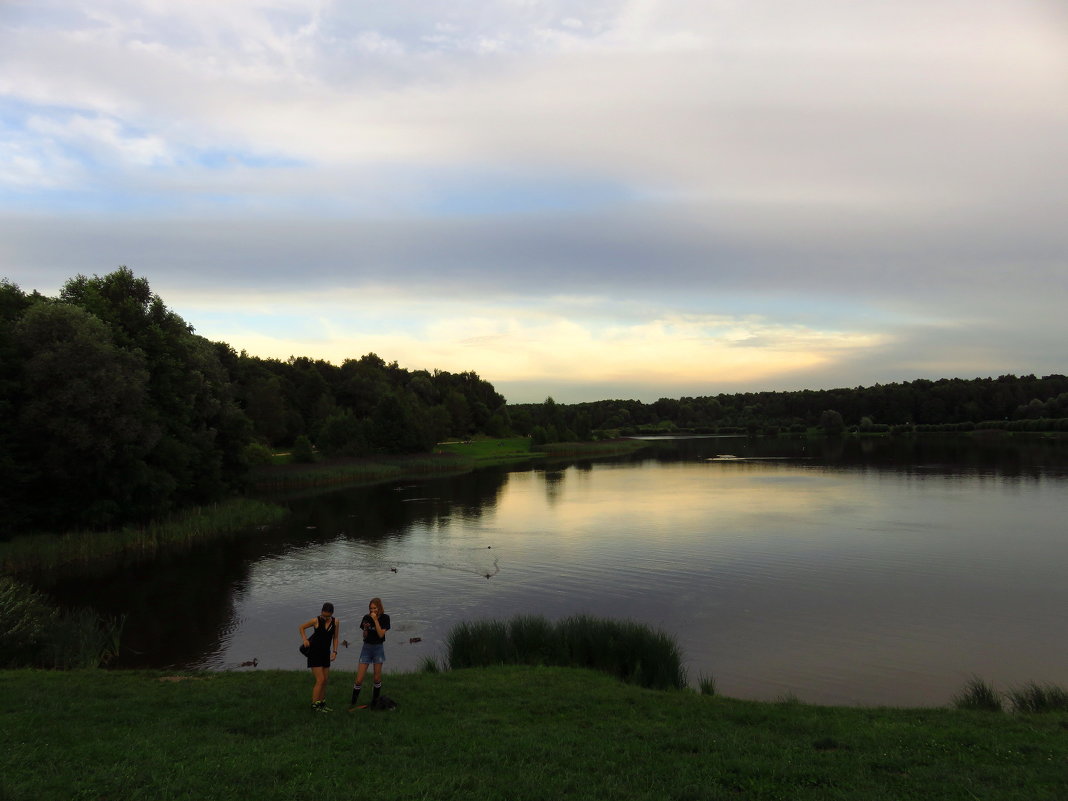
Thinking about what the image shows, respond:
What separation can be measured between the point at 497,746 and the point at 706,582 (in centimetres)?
1880

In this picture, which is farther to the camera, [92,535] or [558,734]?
[92,535]

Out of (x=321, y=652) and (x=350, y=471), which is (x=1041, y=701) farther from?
(x=350, y=471)

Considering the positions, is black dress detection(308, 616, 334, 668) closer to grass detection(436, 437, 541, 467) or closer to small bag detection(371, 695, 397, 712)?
small bag detection(371, 695, 397, 712)

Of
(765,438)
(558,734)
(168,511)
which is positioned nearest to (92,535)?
(168,511)

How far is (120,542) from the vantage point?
3262 cm

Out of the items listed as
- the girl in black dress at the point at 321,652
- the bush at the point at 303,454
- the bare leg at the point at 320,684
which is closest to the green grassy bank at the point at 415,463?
the bush at the point at 303,454

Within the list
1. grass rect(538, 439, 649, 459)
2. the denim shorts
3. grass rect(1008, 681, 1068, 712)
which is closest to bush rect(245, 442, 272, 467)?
the denim shorts

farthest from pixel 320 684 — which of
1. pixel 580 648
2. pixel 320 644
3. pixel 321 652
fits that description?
pixel 580 648

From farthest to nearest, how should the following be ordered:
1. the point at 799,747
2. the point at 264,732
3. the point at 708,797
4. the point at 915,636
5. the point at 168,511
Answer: the point at 168,511
the point at 915,636
the point at 264,732
the point at 799,747
the point at 708,797

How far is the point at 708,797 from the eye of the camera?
25.1 ft

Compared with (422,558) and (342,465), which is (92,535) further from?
(342,465)

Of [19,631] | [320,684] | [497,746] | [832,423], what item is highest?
[832,423]

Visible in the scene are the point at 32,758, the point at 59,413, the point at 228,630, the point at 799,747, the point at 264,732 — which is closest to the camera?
the point at 32,758

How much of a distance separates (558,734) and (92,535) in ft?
99.2
